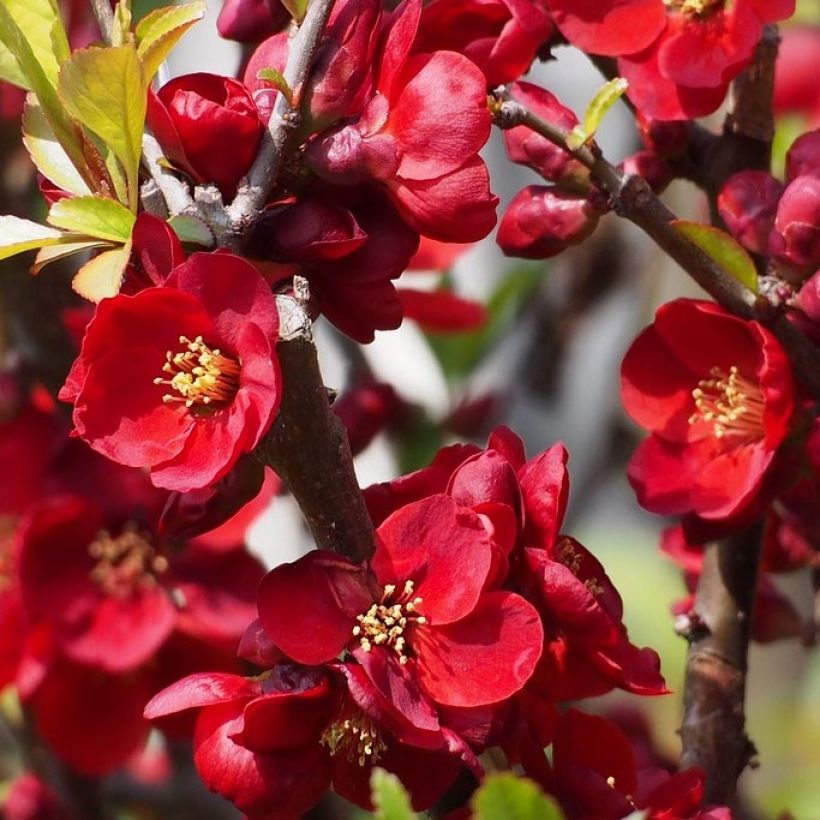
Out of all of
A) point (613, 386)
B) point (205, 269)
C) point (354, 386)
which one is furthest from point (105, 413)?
point (613, 386)

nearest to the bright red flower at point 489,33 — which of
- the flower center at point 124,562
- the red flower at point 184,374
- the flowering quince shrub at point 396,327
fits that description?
the flowering quince shrub at point 396,327

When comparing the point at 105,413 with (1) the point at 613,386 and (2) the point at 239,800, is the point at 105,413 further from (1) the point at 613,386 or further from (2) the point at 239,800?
(1) the point at 613,386

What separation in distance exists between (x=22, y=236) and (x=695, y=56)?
40 cm

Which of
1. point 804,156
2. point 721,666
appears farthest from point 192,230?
point 721,666

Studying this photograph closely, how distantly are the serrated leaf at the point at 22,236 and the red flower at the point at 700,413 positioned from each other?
369 millimetres

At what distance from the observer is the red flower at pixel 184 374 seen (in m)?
0.66

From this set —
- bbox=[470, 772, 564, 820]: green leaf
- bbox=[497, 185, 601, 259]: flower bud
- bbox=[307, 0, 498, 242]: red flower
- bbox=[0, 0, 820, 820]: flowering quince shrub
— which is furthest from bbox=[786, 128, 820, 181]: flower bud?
bbox=[470, 772, 564, 820]: green leaf

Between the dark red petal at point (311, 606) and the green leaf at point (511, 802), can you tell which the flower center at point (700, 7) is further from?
the green leaf at point (511, 802)

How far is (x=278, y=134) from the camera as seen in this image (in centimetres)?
70

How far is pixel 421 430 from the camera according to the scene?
155cm

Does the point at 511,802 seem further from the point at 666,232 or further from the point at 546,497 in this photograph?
the point at 666,232

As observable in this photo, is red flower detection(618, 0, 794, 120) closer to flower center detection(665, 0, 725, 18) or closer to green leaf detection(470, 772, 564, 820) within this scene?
flower center detection(665, 0, 725, 18)

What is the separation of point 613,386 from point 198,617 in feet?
3.00

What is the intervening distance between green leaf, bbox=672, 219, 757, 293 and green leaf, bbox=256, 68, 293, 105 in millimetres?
237
